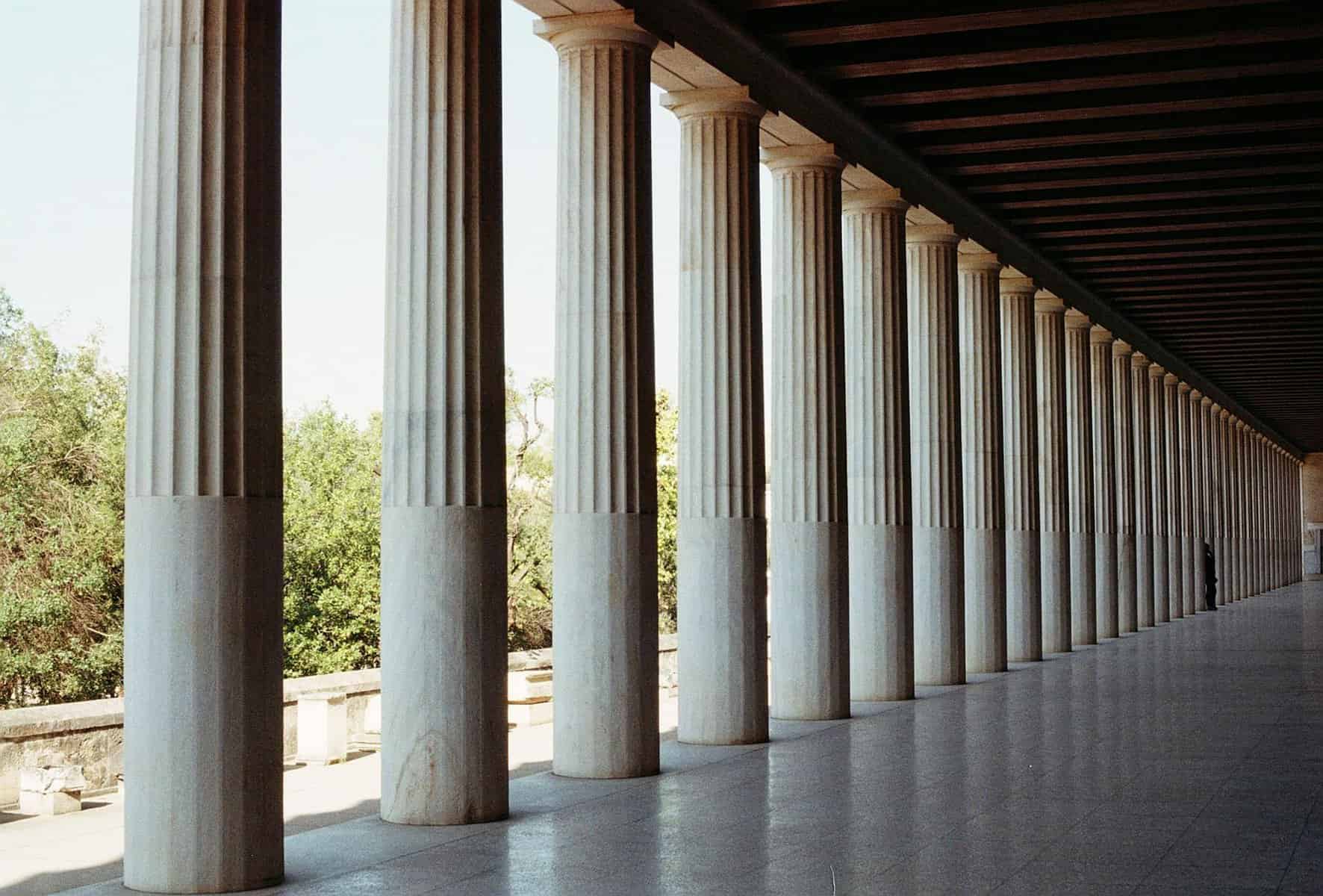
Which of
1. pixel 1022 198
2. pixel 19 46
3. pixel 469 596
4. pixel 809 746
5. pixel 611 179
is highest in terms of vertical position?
pixel 19 46

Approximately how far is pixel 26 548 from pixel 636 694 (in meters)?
50.8

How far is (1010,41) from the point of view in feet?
96.1

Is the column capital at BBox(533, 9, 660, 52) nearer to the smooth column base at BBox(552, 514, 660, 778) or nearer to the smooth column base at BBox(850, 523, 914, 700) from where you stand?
the smooth column base at BBox(552, 514, 660, 778)

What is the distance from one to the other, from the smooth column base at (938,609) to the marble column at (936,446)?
0.02m

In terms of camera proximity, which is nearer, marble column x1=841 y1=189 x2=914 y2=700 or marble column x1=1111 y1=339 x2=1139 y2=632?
marble column x1=841 y1=189 x2=914 y2=700

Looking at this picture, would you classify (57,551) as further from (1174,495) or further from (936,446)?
(1174,495)

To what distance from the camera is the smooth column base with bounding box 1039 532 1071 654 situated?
176ft

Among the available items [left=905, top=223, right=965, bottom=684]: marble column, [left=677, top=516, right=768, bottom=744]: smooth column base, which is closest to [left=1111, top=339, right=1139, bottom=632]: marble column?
[left=905, top=223, right=965, bottom=684]: marble column

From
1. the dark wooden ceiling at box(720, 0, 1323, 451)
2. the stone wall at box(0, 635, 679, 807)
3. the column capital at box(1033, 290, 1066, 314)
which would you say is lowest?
the stone wall at box(0, 635, 679, 807)

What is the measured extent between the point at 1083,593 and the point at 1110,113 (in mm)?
28574

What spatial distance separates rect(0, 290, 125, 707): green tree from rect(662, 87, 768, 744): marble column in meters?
41.7

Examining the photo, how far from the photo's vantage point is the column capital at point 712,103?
28125mm

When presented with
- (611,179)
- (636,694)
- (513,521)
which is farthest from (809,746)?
(513,521)

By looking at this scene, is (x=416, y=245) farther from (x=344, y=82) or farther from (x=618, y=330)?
(x=344, y=82)
